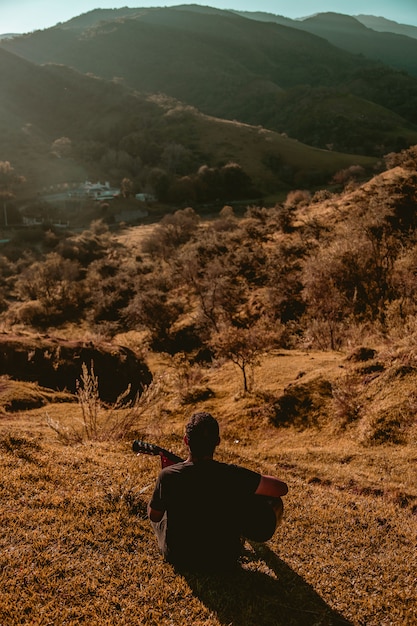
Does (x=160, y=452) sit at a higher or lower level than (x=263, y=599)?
higher

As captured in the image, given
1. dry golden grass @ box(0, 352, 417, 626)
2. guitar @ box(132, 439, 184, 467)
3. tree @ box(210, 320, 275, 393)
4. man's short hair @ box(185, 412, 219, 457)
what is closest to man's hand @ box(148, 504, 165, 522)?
guitar @ box(132, 439, 184, 467)

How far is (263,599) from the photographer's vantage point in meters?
4.47

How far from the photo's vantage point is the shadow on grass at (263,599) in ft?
13.9

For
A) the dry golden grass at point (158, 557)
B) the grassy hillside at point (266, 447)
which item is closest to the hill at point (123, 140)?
the grassy hillside at point (266, 447)

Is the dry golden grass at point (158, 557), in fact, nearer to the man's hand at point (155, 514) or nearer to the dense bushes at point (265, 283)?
the man's hand at point (155, 514)

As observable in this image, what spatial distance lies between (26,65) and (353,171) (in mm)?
177901

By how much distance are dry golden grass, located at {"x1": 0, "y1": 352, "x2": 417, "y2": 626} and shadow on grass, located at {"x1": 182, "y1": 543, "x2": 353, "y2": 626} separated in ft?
0.04

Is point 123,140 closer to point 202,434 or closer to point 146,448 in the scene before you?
point 146,448

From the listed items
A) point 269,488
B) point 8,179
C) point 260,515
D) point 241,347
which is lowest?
point 241,347

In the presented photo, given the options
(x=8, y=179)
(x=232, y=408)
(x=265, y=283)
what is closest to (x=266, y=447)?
(x=232, y=408)

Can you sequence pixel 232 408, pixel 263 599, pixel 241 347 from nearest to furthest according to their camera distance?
pixel 263 599 → pixel 232 408 → pixel 241 347

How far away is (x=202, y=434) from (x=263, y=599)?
202 centimetres

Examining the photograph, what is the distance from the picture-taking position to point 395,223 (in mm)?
23172

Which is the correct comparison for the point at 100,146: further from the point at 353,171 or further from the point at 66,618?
the point at 66,618
